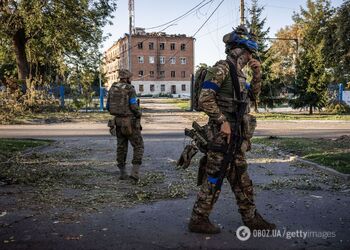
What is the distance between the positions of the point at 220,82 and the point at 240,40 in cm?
64

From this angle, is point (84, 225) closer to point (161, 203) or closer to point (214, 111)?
point (161, 203)

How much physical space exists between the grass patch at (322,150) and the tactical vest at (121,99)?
176 inches

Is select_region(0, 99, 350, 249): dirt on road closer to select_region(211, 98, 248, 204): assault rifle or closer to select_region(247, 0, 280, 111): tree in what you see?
select_region(211, 98, 248, 204): assault rifle

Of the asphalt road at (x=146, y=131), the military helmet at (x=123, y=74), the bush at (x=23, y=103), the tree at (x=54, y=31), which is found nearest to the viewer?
Result: the military helmet at (x=123, y=74)

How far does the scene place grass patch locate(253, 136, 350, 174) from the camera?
344 inches

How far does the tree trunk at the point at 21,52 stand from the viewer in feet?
93.6

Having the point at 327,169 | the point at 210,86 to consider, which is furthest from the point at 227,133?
the point at 327,169

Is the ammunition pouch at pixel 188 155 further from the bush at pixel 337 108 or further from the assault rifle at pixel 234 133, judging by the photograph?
the bush at pixel 337 108

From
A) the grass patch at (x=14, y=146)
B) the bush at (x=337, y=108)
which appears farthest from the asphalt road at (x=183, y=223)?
the bush at (x=337, y=108)

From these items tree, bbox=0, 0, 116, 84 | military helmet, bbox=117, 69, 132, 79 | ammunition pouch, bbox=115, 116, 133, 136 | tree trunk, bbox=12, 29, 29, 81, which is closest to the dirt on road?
ammunition pouch, bbox=115, 116, 133, 136

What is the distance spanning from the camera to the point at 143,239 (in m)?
4.38

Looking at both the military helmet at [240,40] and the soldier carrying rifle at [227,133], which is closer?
the soldier carrying rifle at [227,133]

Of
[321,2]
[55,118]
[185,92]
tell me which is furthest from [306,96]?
[185,92]

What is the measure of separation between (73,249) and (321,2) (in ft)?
191
